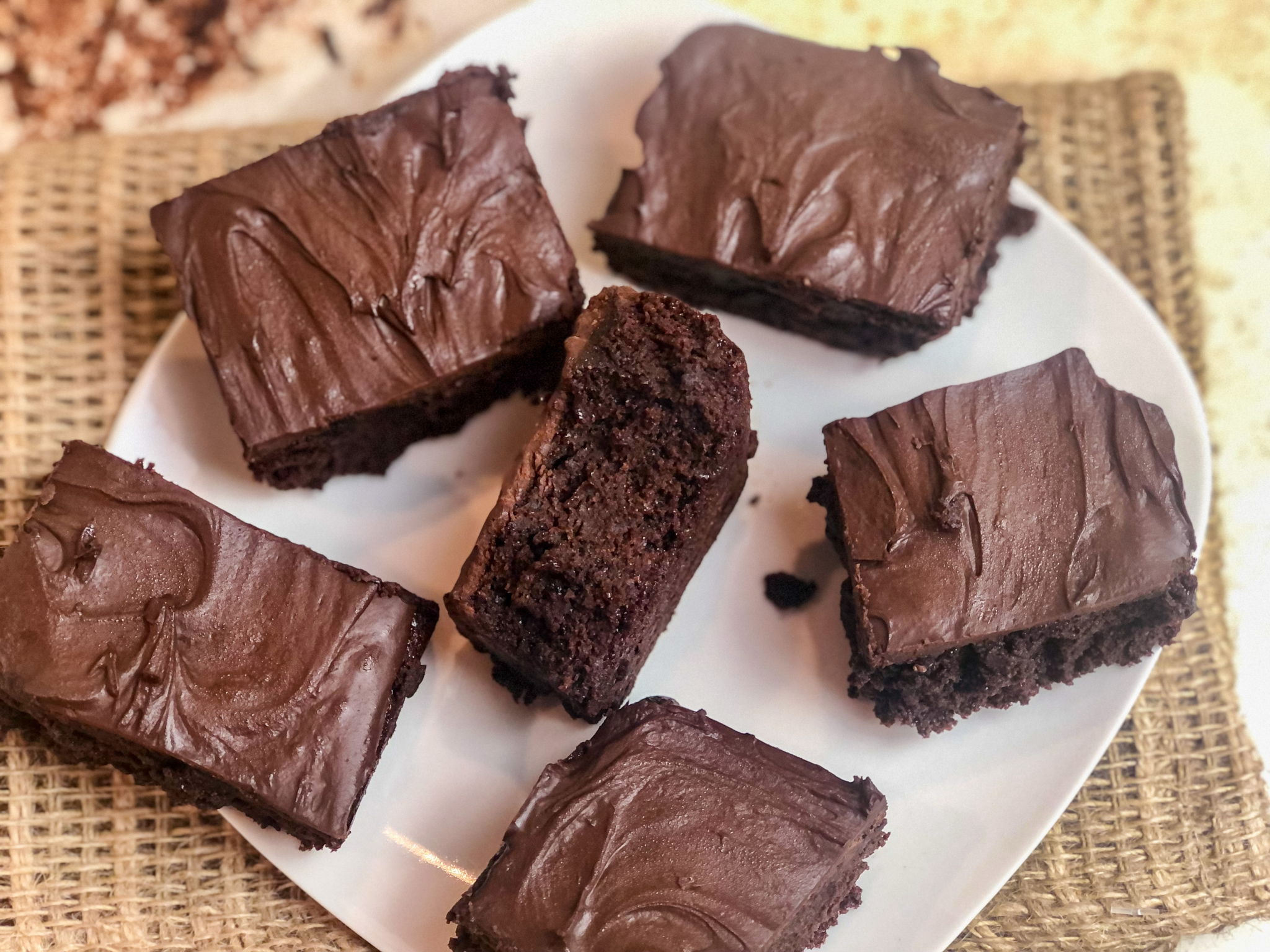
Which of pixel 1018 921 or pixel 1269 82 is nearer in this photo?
pixel 1018 921

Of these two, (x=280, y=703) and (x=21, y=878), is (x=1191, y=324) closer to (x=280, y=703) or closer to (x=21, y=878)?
(x=280, y=703)

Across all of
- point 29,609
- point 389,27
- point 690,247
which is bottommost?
point 29,609

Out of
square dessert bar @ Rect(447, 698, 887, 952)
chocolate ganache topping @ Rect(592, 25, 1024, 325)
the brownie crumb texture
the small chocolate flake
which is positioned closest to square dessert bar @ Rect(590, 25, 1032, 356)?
chocolate ganache topping @ Rect(592, 25, 1024, 325)

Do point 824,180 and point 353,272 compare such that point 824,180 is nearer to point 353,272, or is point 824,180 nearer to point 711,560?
point 711,560

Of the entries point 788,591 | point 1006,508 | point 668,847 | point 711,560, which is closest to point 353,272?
point 711,560

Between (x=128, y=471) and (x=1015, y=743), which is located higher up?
(x=128, y=471)

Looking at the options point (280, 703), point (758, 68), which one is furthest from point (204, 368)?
point (758, 68)

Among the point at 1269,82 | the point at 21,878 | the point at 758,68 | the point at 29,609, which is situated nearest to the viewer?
the point at 29,609

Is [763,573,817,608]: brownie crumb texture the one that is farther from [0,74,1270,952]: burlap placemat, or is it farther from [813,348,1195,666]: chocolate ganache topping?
[0,74,1270,952]: burlap placemat

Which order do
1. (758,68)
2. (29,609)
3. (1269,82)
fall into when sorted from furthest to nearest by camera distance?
1. (1269,82)
2. (758,68)
3. (29,609)
